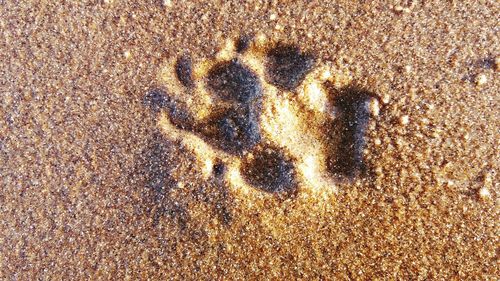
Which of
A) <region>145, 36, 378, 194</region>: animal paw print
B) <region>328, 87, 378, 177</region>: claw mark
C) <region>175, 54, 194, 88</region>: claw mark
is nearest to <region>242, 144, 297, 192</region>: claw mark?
<region>145, 36, 378, 194</region>: animal paw print

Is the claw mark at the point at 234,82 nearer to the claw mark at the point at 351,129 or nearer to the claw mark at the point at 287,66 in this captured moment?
the claw mark at the point at 287,66

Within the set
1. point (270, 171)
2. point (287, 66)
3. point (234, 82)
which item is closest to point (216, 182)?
point (270, 171)

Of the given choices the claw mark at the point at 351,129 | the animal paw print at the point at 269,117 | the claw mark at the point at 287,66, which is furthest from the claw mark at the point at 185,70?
the claw mark at the point at 351,129

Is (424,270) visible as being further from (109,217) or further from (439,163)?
(109,217)

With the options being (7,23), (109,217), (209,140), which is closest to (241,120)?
(209,140)

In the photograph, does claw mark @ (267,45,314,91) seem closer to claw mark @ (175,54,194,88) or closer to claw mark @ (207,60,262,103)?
claw mark @ (207,60,262,103)

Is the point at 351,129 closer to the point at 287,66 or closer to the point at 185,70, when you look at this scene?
the point at 287,66
